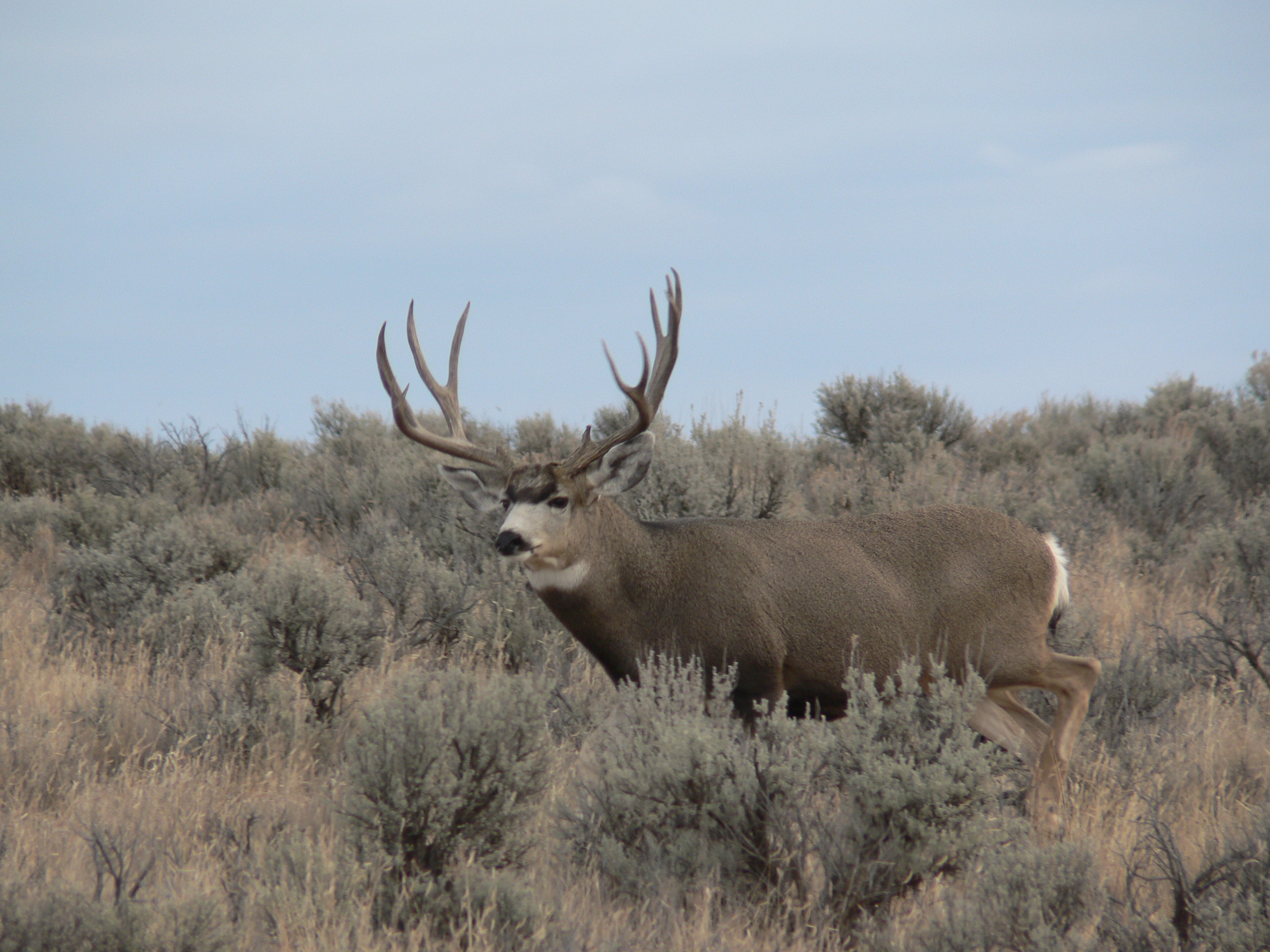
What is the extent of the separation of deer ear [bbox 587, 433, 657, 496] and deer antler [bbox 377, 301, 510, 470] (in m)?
A: 0.49

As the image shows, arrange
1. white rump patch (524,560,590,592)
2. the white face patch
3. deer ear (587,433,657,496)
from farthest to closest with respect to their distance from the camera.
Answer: deer ear (587,433,657,496), white rump patch (524,560,590,592), the white face patch

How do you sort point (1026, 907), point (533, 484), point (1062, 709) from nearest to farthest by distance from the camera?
point (1026, 907), point (533, 484), point (1062, 709)

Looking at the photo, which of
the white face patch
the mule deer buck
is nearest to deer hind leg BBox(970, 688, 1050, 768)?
the mule deer buck

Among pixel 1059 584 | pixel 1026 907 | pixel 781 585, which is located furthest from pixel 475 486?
pixel 1026 907

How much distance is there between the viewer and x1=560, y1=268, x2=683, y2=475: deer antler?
5.52 metres

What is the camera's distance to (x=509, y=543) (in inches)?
200

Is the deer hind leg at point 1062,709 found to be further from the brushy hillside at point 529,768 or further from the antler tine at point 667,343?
the antler tine at point 667,343

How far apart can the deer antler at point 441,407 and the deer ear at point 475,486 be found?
0.24ft

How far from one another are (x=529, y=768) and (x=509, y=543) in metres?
1.28

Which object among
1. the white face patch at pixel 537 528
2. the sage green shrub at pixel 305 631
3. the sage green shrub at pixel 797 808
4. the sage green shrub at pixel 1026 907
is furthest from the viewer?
the sage green shrub at pixel 305 631

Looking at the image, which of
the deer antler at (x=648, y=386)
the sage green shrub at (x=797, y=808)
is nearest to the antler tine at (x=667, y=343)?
the deer antler at (x=648, y=386)

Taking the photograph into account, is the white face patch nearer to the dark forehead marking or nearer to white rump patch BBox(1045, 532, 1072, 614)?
the dark forehead marking

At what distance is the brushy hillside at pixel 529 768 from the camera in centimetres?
A: 350

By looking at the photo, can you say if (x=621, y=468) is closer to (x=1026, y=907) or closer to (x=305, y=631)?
(x=305, y=631)
